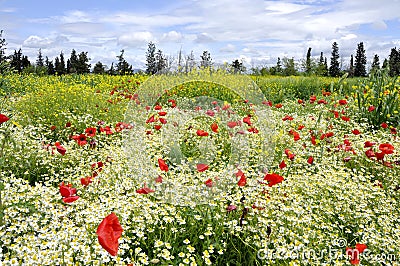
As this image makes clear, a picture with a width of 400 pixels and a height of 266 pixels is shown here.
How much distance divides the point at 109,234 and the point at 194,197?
129cm

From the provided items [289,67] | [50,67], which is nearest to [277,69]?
[289,67]

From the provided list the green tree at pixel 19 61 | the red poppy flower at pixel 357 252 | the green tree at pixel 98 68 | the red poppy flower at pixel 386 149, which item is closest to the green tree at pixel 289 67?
the green tree at pixel 98 68

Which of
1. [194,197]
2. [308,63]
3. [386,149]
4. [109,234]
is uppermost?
[308,63]

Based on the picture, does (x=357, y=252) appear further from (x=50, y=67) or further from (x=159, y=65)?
(x=50, y=67)

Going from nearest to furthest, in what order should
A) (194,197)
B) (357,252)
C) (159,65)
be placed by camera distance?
(357,252), (194,197), (159,65)

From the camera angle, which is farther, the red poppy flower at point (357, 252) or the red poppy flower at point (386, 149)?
the red poppy flower at point (386, 149)

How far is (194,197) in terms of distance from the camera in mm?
2949

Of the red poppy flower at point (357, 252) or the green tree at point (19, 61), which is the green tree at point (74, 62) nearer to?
the green tree at point (19, 61)

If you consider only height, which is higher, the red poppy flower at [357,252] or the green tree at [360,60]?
the green tree at [360,60]

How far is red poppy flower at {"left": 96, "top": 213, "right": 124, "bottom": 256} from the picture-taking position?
1662mm

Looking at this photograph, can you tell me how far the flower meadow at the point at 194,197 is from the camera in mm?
2389

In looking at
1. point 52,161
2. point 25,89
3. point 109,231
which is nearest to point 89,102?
point 52,161

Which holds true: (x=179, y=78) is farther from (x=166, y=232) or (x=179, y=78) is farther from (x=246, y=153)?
(x=166, y=232)

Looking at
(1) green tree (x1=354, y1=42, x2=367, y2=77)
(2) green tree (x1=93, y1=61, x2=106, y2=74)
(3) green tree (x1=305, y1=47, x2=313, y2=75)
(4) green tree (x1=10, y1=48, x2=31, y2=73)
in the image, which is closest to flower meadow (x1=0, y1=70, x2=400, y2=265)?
(2) green tree (x1=93, y1=61, x2=106, y2=74)
